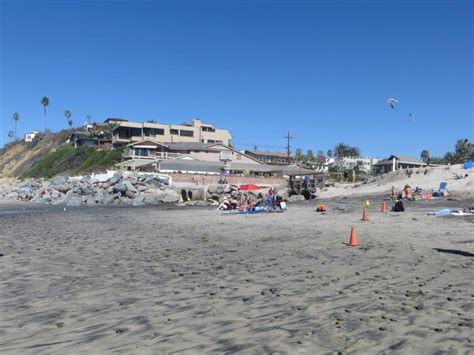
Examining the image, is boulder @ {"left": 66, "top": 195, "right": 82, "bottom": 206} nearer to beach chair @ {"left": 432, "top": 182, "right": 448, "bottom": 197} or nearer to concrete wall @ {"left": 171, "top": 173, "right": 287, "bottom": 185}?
concrete wall @ {"left": 171, "top": 173, "right": 287, "bottom": 185}

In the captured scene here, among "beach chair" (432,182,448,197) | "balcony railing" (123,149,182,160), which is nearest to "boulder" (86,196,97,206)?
"balcony railing" (123,149,182,160)

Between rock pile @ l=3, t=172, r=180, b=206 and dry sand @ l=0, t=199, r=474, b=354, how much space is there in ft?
112

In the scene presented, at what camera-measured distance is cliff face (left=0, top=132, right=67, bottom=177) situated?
11647 centimetres

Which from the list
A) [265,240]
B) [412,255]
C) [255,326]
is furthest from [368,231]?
[255,326]

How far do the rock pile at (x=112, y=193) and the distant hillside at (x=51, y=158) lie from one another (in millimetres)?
22347

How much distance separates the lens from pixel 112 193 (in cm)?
5019

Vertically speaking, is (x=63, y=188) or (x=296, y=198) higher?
(x=63, y=188)

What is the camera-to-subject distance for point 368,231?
16453 millimetres

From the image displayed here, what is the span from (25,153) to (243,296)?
13530 cm

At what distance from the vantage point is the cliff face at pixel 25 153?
116 m

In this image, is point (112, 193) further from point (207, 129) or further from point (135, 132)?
point (207, 129)

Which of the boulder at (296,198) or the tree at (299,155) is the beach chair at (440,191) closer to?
the boulder at (296,198)

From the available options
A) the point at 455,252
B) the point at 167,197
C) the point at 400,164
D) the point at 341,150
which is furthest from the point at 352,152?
the point at 455,252

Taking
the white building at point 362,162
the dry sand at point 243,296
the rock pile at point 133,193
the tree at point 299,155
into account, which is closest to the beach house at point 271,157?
the tree at point 299,155
